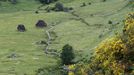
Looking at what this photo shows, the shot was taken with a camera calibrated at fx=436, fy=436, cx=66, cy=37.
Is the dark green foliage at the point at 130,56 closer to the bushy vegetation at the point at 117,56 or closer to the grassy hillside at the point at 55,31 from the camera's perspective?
the bushy vegetation at the point at 117,56

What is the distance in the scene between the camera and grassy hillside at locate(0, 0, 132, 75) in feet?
219

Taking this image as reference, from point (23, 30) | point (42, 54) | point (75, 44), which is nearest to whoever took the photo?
point (42, 54)

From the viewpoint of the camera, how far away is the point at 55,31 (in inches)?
3652

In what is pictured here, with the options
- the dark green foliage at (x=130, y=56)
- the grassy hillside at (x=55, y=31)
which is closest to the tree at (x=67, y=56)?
the grassy hillside at (x=55, y=31)

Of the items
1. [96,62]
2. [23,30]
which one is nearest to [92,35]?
[23,30]

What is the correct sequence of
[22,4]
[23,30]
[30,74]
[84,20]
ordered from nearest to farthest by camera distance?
[30,74] < [23,30] < [84,20] < [22,4]

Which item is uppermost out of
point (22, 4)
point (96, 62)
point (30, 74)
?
point (96, 62)

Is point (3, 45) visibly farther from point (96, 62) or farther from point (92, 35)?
point (96, 62)

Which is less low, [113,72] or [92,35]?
[113,72]

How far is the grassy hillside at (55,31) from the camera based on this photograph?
219 ft

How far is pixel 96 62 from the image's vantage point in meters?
23.7

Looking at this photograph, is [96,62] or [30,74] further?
[30,74]

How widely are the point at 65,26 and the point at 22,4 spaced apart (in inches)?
1851

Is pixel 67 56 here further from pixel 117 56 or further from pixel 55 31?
pixel 117 56
